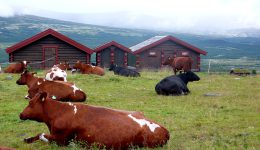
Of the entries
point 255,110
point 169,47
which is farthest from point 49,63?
point 255,110

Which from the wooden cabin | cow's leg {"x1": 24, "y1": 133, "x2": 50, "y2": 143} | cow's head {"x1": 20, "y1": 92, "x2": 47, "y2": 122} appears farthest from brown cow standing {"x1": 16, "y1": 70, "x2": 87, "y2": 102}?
the wooden cabin

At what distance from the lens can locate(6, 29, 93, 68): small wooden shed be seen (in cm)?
3800

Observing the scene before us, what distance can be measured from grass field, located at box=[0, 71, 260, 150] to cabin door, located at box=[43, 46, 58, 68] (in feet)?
54.2

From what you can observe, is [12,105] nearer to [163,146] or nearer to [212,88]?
[163,146]

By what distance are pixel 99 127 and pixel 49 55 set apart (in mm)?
31252

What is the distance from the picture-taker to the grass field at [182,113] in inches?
365

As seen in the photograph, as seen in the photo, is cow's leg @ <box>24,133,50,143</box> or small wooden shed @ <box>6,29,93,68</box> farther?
small wooden shed @ <box>6,29,93,68</box>

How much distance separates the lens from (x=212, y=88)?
72.6 feet

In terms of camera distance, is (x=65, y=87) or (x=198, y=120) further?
(x=65, y=87)

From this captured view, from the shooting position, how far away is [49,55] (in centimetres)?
Answer: 3875

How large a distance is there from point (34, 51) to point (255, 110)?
2767 centimetres

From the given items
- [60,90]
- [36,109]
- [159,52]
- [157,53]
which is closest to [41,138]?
[36,109]

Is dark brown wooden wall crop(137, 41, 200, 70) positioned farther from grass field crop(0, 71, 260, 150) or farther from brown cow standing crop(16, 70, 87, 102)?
brown cow standing crop(16, 70, 87, 102)

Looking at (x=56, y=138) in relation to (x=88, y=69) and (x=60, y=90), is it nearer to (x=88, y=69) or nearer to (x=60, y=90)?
(x=60, y=90)
